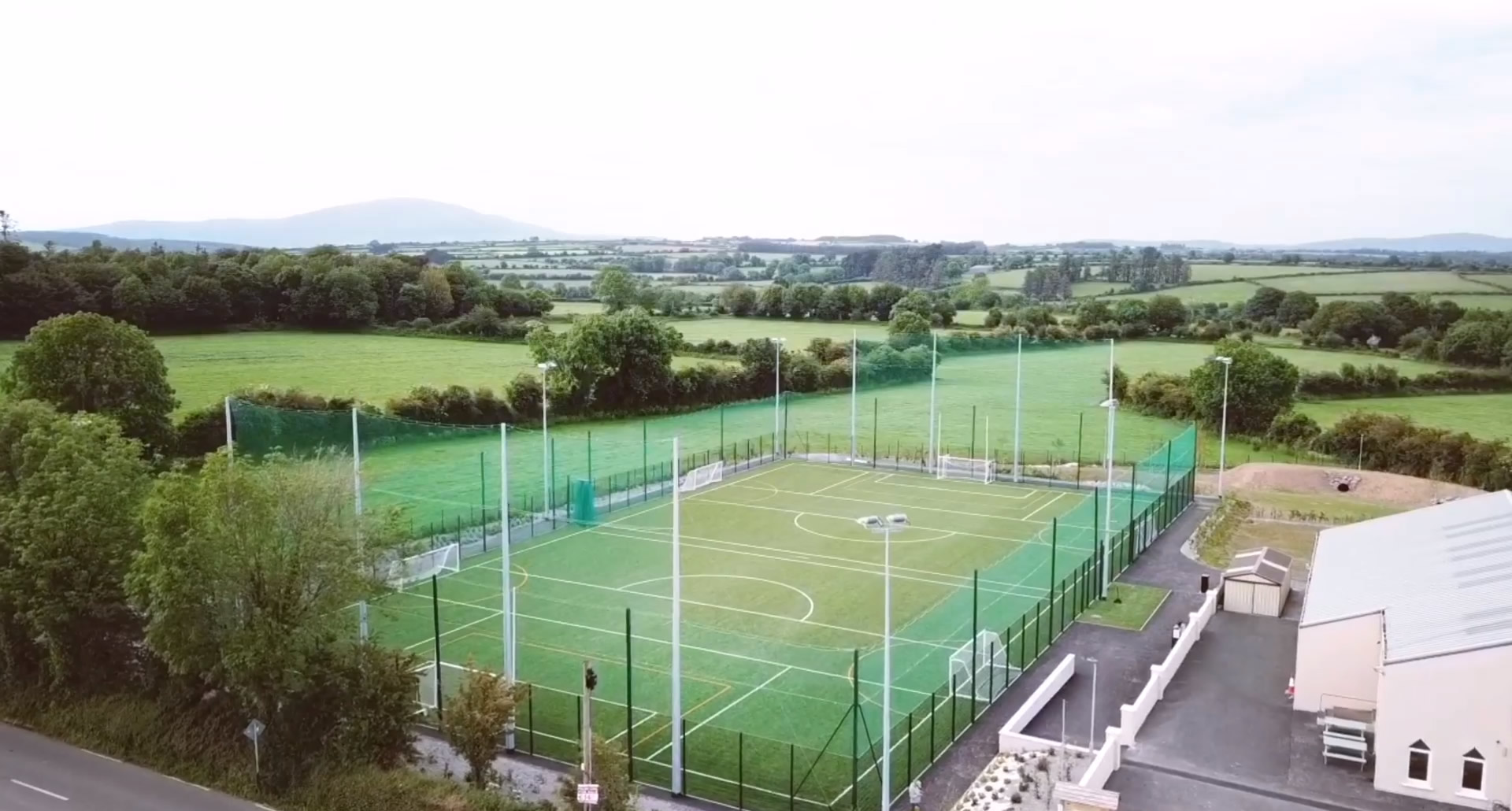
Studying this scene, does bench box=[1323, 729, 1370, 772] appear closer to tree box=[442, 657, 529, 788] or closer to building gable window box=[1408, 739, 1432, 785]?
building gable window box=[1408, 739, 1432, 785]


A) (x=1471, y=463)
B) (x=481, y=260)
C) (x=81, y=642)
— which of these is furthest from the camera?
(x=481, y=260)

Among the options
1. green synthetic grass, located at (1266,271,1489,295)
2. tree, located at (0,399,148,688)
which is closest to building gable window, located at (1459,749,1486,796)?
tree, located at (0,399,148,688)

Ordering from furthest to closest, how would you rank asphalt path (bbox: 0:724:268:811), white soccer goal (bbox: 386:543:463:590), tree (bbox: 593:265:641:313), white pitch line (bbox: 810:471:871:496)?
tree (bbox: 593:265:641:313) → white pitch line (bbox: 810:471:871:496) → white soccer goal (bbox: 386:543:463:590) → asphalt path (bbox: 0:724:268:811)

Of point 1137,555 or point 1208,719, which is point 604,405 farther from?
point 1208,719

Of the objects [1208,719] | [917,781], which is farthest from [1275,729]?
[917,781]

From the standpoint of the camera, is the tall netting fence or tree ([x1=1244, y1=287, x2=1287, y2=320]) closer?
the tall netting fence

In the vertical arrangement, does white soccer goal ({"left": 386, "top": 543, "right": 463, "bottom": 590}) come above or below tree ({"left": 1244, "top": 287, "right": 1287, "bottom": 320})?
below

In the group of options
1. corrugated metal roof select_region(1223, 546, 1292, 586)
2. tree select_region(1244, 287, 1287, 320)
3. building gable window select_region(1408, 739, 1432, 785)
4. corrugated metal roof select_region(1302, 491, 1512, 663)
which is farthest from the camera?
tree select_region(1244, 287, 1287, 320)
